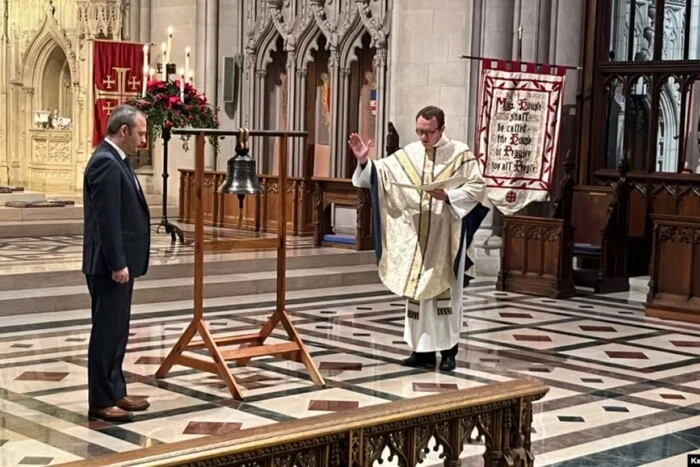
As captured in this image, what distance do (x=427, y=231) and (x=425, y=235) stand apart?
0.10ft

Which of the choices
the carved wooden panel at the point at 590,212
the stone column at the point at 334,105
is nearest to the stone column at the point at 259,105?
the stone column at the point at 334,105

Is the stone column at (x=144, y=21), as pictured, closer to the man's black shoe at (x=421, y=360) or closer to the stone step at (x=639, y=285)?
the stone step at (x=639, y=285)

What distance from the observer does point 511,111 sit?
467 inches

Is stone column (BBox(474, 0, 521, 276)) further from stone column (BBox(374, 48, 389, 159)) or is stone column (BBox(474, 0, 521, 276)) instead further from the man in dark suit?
the man in dark suit

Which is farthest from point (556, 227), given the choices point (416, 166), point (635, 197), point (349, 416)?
point (349, 416)

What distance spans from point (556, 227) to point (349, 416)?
830 centimetres

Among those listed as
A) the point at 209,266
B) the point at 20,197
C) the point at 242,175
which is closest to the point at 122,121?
the point at 242,175

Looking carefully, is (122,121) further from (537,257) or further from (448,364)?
(537,257)

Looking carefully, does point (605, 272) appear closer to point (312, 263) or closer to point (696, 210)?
point (696, 210)

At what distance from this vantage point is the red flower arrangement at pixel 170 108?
12.0 m

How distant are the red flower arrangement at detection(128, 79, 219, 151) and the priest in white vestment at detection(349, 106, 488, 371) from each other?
15.9 ft

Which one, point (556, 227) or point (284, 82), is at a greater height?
point (284, 82)

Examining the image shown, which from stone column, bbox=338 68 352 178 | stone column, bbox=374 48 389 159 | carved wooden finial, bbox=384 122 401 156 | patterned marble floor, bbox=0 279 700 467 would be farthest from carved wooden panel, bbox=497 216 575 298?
stone column, bbox=338 68 352 178

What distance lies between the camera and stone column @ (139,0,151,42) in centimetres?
1723
